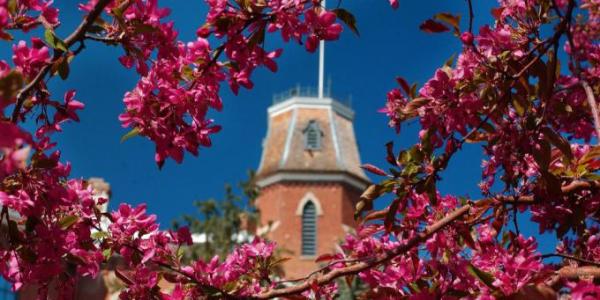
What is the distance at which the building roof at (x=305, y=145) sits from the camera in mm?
32656

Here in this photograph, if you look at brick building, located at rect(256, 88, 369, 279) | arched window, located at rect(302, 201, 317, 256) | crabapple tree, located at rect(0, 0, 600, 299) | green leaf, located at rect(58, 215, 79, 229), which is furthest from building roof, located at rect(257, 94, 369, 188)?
green leaf, located at rect(58, 215, 79, 229)

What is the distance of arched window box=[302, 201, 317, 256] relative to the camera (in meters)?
32.0

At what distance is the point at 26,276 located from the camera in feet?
8.62

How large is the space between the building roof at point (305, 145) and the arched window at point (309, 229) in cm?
124

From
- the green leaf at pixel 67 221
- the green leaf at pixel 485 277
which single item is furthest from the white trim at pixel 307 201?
the green leaf at pixel 485 277

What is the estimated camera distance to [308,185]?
107 feet

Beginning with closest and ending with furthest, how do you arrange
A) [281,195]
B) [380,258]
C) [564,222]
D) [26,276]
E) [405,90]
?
1. [26,276]
2. [380,258]
3. [405,90]
4. [564,222]
5. [281,195]

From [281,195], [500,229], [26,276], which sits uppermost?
[281,195]

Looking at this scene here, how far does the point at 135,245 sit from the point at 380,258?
0.92 meters

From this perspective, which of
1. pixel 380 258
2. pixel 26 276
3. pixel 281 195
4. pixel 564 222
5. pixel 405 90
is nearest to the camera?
pixel 26 276

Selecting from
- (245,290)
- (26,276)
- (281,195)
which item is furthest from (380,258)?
(281,195)

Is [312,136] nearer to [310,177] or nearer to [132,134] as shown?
[310,177]

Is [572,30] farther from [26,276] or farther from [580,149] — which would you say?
[26,276]

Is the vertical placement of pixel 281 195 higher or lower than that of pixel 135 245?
higher
